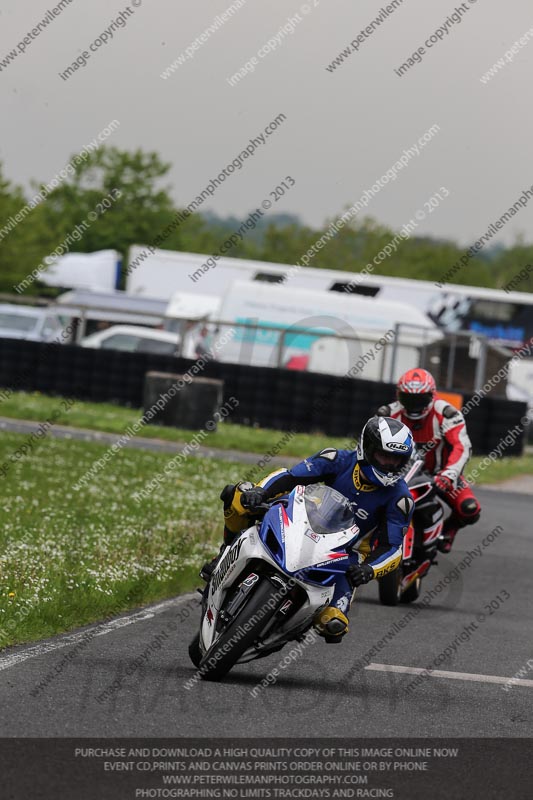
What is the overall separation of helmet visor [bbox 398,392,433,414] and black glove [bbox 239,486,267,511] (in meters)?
3.40

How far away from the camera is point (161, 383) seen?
79.8 ft

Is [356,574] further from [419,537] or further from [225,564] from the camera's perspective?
[419,537]

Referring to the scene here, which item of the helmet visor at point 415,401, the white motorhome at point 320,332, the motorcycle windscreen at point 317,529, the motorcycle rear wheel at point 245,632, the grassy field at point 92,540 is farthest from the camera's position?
the white motorhome at point 320,332

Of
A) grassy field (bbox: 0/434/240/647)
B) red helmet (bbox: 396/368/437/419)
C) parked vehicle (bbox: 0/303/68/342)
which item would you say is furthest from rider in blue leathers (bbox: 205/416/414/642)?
parked vehicle (bbox: 0/303/68/342)

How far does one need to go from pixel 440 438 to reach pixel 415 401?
0.63 meters

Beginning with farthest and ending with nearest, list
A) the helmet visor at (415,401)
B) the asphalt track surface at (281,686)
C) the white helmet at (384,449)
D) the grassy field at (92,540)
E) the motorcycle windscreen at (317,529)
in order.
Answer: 1. the helmet visor at (415,401)
2. the grassy field at (92,540)
3. the white helmet at (384,449)
4. the motorcycle windscreen at (317,529)
5. the asphalt track surface at (281,686)

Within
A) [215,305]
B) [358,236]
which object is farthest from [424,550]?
[358,236]

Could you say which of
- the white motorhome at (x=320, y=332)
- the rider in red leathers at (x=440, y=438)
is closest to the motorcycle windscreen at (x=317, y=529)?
the rider in red leathers at (x=440, y=438)

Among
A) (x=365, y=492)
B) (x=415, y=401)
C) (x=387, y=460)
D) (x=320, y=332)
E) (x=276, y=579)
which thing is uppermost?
(x=320, y=332)

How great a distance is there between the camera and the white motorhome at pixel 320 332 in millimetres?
27609

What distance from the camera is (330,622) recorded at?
23.1 ft

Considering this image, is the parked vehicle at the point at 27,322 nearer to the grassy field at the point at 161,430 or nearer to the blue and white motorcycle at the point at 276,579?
the grassy field at the point at 161,430

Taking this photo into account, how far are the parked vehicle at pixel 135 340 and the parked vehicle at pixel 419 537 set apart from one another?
1953 centimetres

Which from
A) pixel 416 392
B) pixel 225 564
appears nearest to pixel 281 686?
pixel 225 564
